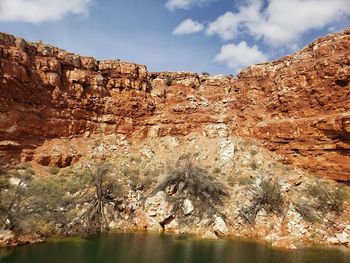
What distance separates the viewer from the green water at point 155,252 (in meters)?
16.7

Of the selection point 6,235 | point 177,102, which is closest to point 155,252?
point 6,235

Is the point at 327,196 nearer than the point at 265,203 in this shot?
No

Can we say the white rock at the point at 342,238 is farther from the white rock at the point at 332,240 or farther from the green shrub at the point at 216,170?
the green shrub at the point at 216,170

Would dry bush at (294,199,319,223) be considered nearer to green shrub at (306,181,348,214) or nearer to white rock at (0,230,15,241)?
green shrub at (306,181,348,214)

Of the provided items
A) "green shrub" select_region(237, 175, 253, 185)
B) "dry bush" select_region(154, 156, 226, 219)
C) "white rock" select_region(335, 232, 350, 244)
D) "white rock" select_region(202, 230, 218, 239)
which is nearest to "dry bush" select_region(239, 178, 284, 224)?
"green shrub" select_region(237, 175, 253, 185)

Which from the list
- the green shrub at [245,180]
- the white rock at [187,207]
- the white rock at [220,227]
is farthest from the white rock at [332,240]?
the white rock at [187,207]

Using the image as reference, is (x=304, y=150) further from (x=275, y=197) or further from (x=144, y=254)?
(x=144, y=254)

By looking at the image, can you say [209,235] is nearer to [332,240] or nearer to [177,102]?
[332,240]

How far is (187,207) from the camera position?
79.6 ft

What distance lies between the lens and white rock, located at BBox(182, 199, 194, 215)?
947 inches

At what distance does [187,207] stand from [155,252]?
646cm

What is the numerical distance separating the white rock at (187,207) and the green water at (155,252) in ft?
10.2

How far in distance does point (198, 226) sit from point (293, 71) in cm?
1562

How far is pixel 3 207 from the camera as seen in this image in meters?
20.3
